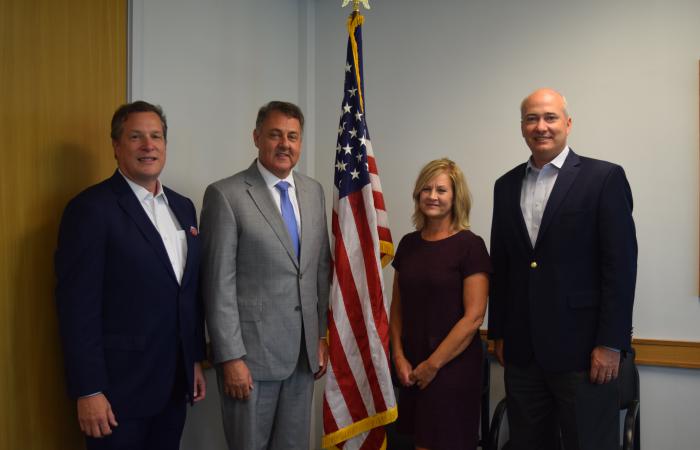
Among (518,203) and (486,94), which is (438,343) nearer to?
(518,203)

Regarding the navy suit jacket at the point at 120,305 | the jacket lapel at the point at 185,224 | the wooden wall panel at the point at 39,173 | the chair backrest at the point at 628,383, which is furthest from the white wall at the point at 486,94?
the navy suit jacket at the point at 120,305

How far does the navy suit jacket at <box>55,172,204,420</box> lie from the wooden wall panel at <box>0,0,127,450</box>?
19 centimetres

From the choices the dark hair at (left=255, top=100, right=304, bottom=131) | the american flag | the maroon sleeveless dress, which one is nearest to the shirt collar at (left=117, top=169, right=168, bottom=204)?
the dark hair at (left=255, top=100, right=304, bottom=131)

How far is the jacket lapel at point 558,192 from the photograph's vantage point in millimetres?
2043

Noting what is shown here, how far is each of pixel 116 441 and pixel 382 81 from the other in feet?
8.17

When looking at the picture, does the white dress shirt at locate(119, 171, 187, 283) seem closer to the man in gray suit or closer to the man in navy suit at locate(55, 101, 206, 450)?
the man in navy suit at locate(55, 101, 206, 450)

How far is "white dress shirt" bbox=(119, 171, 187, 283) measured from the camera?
6.22 ft

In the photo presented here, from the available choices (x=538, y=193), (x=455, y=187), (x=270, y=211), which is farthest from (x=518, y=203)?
(x=270, y=211)

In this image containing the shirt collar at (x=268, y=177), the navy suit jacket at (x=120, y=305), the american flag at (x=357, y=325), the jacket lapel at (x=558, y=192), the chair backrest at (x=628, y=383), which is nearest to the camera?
the navy suit jacket at (x=120, y=305)

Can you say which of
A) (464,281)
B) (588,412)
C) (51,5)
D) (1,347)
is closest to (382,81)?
(464,281)

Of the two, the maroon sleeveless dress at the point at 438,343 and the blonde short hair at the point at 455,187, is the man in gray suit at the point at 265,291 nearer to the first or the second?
the maroon sleeveless dress at the point at 438,343

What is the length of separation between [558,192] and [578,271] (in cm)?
31

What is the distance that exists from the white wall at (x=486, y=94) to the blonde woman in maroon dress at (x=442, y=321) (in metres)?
0.86

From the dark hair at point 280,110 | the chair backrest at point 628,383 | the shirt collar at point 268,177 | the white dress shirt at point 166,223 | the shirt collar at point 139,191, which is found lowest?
the chair backrest at point 628,383
